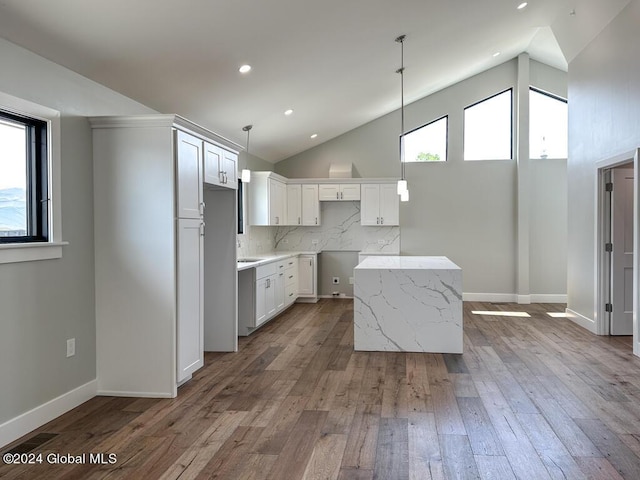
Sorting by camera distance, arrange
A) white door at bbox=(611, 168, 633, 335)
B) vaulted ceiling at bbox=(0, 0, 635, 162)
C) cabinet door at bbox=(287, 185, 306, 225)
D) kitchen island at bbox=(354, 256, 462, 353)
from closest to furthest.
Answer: vaulted ceiling at bbox=(0, 0, 635, 162), kitchen island at bbox=(354, 256, 462, 353), white door at bbox=(611, 168, 633, 335), cabinet door at bbox=(287, 185, 306, 225)

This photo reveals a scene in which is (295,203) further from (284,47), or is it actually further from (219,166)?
(284,47)

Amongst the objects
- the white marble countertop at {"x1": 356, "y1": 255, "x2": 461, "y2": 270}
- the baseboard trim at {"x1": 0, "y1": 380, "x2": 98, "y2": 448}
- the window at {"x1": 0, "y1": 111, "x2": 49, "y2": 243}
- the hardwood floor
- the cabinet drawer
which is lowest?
the hardwood floor

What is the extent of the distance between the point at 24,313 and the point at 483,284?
7264 mm

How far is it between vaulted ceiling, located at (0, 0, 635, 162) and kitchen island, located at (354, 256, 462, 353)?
223 cm

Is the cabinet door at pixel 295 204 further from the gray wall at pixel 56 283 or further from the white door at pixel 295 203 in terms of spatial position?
the gray wall at pixel 56 283

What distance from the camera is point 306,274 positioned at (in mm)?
8594

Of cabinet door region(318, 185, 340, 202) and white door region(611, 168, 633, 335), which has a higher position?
cabinet door region(318, 185, 340, 202)

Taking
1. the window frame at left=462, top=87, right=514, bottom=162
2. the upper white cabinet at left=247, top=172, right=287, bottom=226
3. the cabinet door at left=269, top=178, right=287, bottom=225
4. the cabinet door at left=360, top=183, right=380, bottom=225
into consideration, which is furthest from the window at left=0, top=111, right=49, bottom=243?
the window frame at left=462, top=87, right=514, bottom=162

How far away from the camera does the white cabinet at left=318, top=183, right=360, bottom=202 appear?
8.69 meters

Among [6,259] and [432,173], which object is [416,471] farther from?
[432,173]

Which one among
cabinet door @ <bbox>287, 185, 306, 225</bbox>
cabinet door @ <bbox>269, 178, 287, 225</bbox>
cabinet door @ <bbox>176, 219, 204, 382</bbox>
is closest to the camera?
cabinet door @ <bbox>176, 219, 204, 382</bbox>

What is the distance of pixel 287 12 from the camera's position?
407 cm

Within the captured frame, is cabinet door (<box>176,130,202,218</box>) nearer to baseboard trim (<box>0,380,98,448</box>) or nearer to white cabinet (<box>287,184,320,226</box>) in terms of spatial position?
baseboard trim (<box>0,380,98,448</box>)

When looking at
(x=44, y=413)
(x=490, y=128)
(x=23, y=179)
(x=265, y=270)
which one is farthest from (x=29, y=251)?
(x=490, y=128)
